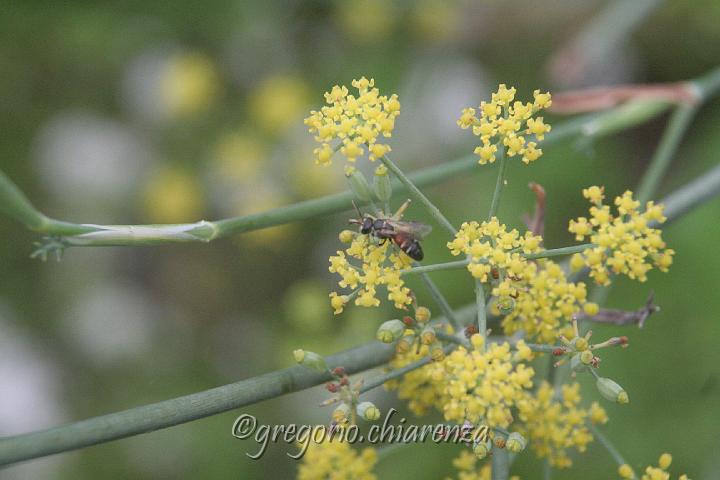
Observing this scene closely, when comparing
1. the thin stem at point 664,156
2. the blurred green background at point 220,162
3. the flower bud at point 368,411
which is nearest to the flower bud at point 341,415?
the flower bud at point 368,411

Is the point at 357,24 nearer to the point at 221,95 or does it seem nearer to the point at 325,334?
the point at 221,95

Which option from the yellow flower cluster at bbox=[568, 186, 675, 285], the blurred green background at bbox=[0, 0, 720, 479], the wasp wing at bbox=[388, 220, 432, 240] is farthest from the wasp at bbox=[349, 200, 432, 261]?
the blurred green background at bbox=[0, 0, 720, 479]

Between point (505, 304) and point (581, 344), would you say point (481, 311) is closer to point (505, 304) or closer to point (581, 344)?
point (505, 304)

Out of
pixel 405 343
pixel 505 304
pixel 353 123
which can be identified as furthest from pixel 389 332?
pixel 353 123

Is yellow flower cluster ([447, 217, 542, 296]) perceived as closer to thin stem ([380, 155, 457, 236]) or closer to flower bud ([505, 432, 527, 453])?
thin stem ([380, 155, 457, 236])

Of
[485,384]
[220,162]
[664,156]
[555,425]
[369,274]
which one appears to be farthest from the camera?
[220,162]

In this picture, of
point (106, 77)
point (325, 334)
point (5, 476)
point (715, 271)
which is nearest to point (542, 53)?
point (715, 271)
